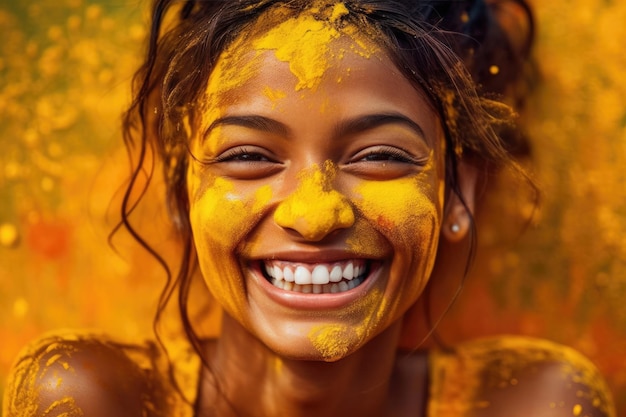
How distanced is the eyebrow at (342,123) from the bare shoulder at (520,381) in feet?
1.84

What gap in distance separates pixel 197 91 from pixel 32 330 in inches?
30.1

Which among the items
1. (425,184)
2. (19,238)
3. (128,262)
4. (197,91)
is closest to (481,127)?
(425,184)

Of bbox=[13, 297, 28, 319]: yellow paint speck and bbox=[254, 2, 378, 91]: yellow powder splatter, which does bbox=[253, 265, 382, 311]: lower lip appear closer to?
bbox=[254, 2, 378, 91]: yellow powder splatter

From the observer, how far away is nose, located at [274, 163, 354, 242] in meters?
1.14

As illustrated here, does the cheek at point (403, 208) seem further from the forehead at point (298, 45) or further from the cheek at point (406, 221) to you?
the forehead at point (298, 45)

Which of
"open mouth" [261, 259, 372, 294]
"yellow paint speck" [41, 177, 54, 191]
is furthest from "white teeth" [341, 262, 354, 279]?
"yellow paint speck" [41, 177, 54, 191]

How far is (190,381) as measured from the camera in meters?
1.45

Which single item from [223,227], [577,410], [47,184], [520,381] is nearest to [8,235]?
[47,184]

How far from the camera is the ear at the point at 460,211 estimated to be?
57.0 inches

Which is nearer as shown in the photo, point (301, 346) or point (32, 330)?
point (301, 346)

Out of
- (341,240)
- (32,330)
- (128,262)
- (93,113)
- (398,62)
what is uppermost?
(398,62)

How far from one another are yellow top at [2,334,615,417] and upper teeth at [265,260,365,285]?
0.35 metres

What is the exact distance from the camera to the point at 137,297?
174 centimetres

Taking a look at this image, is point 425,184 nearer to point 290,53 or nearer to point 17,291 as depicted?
point 290,53
